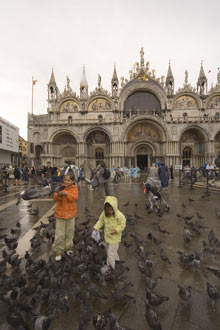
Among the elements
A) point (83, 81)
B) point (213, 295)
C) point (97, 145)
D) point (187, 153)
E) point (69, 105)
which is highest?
point (83, 81)

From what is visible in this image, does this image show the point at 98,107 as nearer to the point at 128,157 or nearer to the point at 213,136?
the point at 128,157

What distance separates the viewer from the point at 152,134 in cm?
2786

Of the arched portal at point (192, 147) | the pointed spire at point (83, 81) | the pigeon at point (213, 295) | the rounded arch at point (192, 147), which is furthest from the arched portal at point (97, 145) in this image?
the pigeon at point (213, 295)

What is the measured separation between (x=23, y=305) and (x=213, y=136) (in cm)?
3091

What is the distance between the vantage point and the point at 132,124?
26750 mm

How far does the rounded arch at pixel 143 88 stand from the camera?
28.0 meters

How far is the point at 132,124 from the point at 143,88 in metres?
7.56

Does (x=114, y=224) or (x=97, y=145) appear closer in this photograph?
(x=114, y=224)

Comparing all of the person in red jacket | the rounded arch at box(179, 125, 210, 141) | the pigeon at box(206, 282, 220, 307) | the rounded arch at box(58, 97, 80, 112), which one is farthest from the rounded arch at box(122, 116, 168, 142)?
the pigeon at box(206, 282, 220, 307)

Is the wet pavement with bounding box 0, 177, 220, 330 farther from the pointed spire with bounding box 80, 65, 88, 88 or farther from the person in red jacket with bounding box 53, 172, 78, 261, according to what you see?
the pointed spire with bounding box 80, 65, 88, 88

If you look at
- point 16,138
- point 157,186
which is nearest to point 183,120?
point 157,186

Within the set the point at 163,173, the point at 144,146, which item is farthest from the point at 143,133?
the point at 163,173

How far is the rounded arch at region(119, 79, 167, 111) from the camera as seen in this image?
92.0 feet

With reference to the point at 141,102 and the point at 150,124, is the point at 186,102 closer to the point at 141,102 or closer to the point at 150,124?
the point at 150,124
